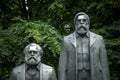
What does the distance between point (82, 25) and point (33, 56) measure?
1.17 meters

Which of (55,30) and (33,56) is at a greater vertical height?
(55,30)

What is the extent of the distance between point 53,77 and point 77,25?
1.14 meters

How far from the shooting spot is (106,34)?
1184 cm

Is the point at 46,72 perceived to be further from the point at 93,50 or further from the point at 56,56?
the point at 56,56

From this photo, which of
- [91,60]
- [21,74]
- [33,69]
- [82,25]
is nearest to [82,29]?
[82,25]

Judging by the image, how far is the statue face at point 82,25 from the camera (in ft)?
27.9

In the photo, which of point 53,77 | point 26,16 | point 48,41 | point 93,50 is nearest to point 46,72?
point 53,77

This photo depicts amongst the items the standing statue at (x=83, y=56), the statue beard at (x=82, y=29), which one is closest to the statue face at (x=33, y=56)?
the standing statue at (x=83, y=56)

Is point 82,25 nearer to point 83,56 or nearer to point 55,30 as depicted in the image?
point 83,56

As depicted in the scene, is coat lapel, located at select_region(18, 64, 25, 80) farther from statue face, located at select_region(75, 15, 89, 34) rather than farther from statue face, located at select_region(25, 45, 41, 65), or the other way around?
statue face, located at select_region(75, 15, 89, 34)

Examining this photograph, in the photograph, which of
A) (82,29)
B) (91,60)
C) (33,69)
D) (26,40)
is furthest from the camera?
(26,40)

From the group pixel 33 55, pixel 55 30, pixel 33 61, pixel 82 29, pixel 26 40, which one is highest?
pixel 55 30

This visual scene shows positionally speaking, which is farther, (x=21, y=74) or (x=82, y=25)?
(x=82, y=25)

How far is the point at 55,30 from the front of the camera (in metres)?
12.0
